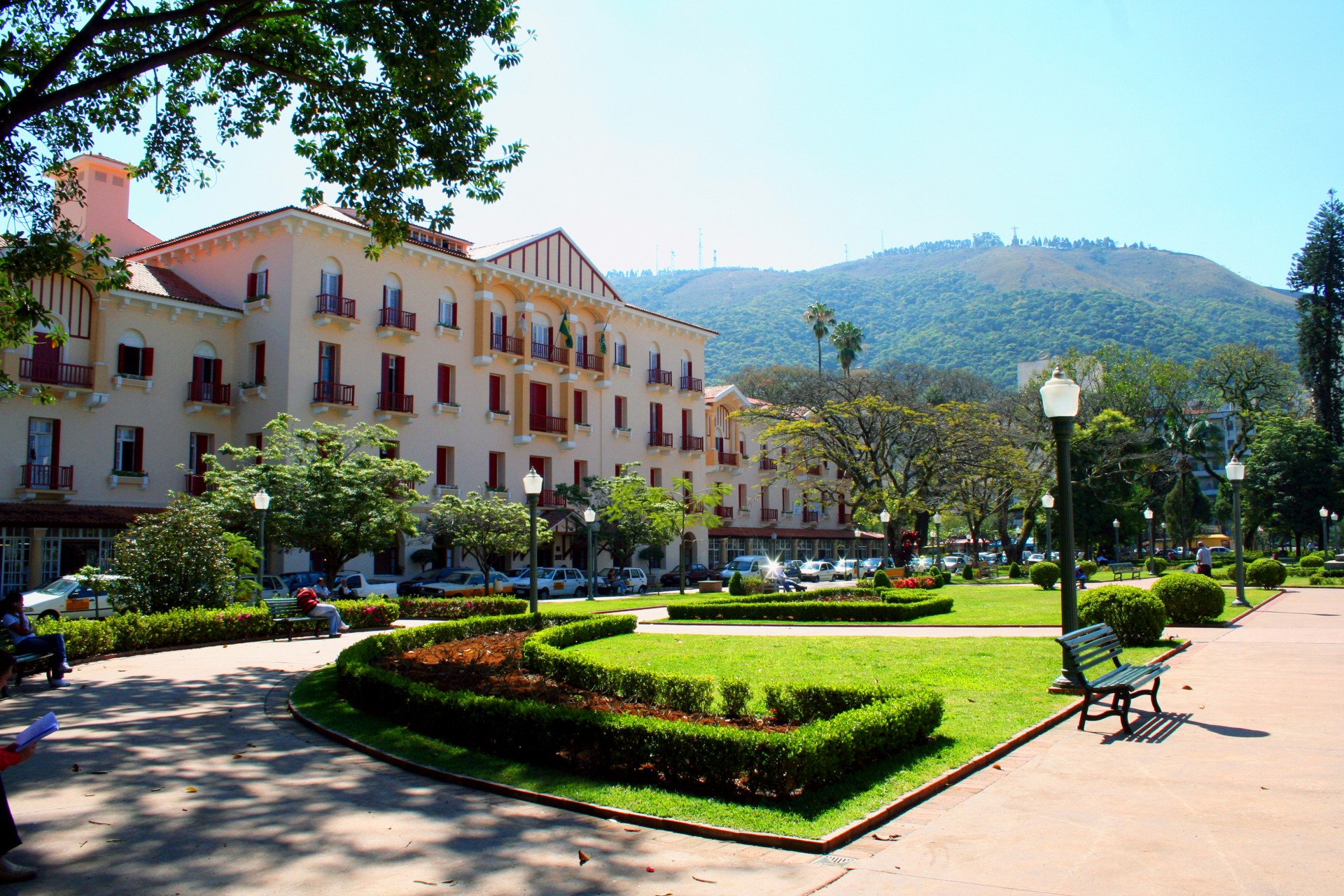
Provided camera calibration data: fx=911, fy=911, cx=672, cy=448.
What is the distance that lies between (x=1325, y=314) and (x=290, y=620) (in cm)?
6104

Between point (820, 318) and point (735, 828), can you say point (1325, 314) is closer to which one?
point (820, 318)

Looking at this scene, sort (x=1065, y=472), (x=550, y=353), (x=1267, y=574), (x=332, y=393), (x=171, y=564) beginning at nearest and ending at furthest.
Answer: (x=1065, y=472)
(x=171, y=564)
(x=1267, y=574)
(x=332, y=393)
(x=550, y=353)

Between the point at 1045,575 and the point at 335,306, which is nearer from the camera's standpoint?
the point at 1045,575

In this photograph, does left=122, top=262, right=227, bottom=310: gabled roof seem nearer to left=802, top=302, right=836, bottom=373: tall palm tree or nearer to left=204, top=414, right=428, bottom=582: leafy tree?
left=204, top=414, right=428, bottom=582: leafy tree

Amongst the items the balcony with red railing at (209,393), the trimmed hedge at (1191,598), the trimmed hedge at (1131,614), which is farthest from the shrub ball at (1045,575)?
the balcony with red railing at (209,393)

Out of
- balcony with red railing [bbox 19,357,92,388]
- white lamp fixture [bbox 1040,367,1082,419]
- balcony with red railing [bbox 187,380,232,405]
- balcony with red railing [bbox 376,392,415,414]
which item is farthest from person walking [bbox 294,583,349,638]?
balcony with red railing [bbox 376,392,415,414]

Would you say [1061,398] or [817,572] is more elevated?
[1061,398]

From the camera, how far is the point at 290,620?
62.8 ft

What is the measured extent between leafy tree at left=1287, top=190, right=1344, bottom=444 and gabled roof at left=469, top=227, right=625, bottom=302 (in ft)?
141

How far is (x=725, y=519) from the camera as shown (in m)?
58.5

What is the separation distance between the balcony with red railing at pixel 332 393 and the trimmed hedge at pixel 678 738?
27.7 meters

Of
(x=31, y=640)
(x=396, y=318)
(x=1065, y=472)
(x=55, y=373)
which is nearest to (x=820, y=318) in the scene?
(x=396, y=318)

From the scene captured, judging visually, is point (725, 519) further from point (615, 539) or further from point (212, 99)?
point (212, 99)

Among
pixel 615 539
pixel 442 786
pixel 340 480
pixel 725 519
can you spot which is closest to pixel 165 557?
pixel 340 480
